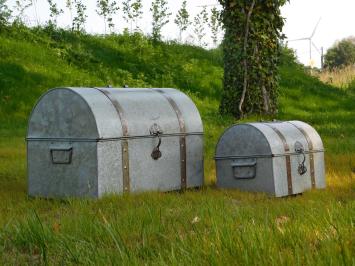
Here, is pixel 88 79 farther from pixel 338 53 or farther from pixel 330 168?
pixel 338 53

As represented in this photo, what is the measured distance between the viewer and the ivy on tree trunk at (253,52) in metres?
13.7

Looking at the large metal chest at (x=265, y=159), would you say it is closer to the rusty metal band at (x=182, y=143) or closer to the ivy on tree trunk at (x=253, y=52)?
the rusty metal band at (x=182, y=143)

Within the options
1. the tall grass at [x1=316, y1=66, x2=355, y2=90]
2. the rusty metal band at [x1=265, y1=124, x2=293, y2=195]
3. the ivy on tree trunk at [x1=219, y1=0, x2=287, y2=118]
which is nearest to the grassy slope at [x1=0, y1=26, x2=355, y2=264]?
the rusty metal band at [x1=265, y1=124, x2=293, y2=195]

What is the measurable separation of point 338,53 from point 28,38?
44.2 meters

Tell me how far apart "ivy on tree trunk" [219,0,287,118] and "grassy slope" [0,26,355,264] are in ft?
2.42

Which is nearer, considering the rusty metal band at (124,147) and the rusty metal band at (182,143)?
the rusty metal band at (124,147)

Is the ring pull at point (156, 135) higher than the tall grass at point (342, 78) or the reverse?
the reverse

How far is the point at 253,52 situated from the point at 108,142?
7.76 metres

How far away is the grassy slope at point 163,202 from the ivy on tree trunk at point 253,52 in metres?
0.74

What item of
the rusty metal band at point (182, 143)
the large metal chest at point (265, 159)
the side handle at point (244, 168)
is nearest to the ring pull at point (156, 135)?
the rusty metal band at point (182, 143)

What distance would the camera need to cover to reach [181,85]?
60.3 feet

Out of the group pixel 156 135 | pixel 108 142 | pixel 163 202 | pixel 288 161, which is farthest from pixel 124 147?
pixel 288 161

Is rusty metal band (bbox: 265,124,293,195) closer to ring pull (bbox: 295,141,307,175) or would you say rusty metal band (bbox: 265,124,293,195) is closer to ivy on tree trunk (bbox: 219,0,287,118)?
ring pull (bbox: 295,141,307,175)

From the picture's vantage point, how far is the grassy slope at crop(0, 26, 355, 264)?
10.9 ft
